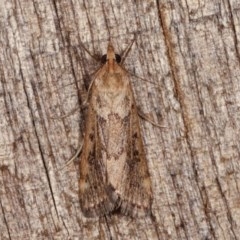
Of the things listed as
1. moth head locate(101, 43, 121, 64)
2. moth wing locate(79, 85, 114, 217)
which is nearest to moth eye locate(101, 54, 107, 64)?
moth head locate(101, 43, 121, 64)

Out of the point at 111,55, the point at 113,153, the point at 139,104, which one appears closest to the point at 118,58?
the point at 111,55

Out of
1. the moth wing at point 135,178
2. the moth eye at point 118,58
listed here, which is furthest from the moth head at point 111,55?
the moth wing at point 135,178

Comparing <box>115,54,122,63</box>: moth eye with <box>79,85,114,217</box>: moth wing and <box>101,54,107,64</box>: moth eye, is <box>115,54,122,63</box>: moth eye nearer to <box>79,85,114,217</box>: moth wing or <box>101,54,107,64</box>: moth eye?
<box>101,54,107,64</box>: moth eye

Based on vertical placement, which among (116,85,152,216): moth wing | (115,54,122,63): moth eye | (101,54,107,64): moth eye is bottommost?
(116,85,152,216): moth wing

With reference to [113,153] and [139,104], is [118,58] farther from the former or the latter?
[113,153]

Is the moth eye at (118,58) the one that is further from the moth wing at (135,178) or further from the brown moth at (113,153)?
the moth wing at (135,178)

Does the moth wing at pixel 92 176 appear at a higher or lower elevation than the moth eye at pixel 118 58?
lower
